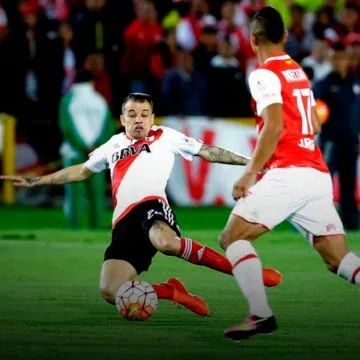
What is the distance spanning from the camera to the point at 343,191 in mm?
19891

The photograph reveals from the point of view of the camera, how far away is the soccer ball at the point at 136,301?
10102 mm

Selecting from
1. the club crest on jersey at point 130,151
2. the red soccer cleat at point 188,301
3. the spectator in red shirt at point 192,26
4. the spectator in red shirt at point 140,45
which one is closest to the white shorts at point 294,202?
the red soccer cleat at point 188,301

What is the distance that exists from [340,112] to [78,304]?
877 cm

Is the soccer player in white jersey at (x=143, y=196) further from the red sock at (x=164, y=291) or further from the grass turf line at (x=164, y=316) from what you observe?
the grass turf line at (x=164, y=316)

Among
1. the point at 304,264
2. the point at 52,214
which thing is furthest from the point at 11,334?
the point at 52,214

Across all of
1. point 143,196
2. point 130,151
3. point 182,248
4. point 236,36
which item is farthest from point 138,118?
point 236,36

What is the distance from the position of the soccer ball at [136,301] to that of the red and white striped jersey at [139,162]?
0.76 meters

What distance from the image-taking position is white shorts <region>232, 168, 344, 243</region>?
9211mm

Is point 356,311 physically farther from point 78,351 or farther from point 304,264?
point 304,264

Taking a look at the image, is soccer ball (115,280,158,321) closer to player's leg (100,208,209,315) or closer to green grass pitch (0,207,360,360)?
green grass pitch (0,207,360,360)

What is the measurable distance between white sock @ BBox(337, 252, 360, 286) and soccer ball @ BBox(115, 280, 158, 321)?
1.48 m

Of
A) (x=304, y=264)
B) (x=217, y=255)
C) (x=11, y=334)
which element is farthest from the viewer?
(x=304, y=264)

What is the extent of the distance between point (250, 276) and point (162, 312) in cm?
187

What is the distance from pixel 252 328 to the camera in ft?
29.3
